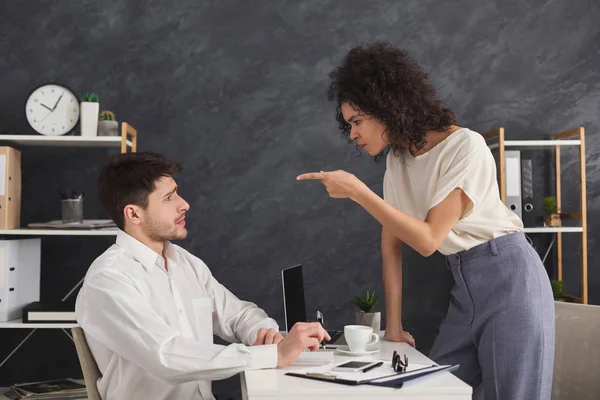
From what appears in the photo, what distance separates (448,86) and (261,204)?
109 cm

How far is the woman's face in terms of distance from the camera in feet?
6.93

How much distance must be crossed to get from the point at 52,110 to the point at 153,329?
5.54 feet

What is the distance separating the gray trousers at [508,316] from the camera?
1.95m

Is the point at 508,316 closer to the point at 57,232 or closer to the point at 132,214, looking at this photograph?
the point at 132,214

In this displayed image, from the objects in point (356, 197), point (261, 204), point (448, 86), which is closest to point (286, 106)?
point (261, 204)

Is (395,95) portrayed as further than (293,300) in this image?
No

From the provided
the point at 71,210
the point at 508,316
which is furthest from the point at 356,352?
the point at 71,210

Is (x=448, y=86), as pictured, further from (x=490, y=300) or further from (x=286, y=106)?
(x=490, y=300)

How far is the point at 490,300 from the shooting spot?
2.00m

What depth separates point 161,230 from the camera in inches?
81.6

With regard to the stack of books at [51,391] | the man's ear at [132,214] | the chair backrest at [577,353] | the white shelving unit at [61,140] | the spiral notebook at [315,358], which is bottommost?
the stack of books at [51,391]

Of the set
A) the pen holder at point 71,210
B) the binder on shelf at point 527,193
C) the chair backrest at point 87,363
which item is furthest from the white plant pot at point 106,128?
the binder on shelf at point 527,193

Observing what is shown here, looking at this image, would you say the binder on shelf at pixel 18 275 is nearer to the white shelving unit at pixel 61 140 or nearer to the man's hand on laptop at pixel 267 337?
the white shelving unit at pixel 61 140

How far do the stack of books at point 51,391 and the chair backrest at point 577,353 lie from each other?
1.77 m
